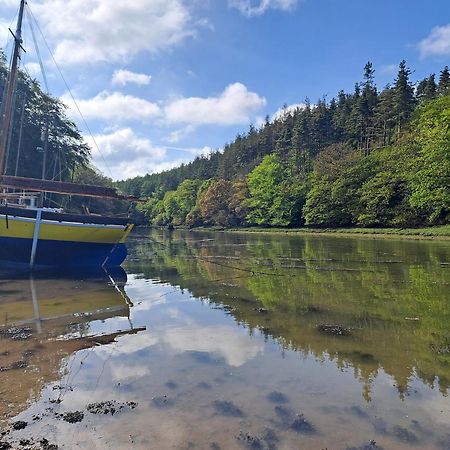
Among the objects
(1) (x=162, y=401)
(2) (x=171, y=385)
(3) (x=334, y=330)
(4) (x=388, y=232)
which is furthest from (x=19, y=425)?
(4) (x=388, y=232)

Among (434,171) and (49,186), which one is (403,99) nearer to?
(434,171)

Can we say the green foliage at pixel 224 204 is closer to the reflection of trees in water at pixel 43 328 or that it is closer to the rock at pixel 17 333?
the reflection of trees in water at pixel 43 328

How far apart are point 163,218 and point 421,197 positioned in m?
74.6

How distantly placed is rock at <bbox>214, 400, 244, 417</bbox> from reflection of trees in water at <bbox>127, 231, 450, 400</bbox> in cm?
181

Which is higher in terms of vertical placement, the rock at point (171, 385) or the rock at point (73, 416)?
the rock at point (171, 385)

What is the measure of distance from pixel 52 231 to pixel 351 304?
533 inches

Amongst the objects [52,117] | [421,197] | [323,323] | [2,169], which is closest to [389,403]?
[323,323]

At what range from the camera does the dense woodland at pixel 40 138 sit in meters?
40.3

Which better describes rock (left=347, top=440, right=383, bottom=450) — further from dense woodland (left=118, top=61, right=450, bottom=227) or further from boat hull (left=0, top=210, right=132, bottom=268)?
dense woodland (left=118, top=61, right=450, bottom=227)

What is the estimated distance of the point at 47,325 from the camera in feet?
31.3

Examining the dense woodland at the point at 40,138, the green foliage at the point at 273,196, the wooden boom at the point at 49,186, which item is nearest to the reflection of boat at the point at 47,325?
the wooden boom at the point at 49,186

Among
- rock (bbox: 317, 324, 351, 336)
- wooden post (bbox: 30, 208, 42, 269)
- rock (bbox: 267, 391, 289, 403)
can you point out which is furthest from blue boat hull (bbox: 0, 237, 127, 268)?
rock (bbox: 267, 391, 289, 403)

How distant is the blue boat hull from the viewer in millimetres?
18531

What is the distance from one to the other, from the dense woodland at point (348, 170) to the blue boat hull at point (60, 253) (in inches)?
1348
